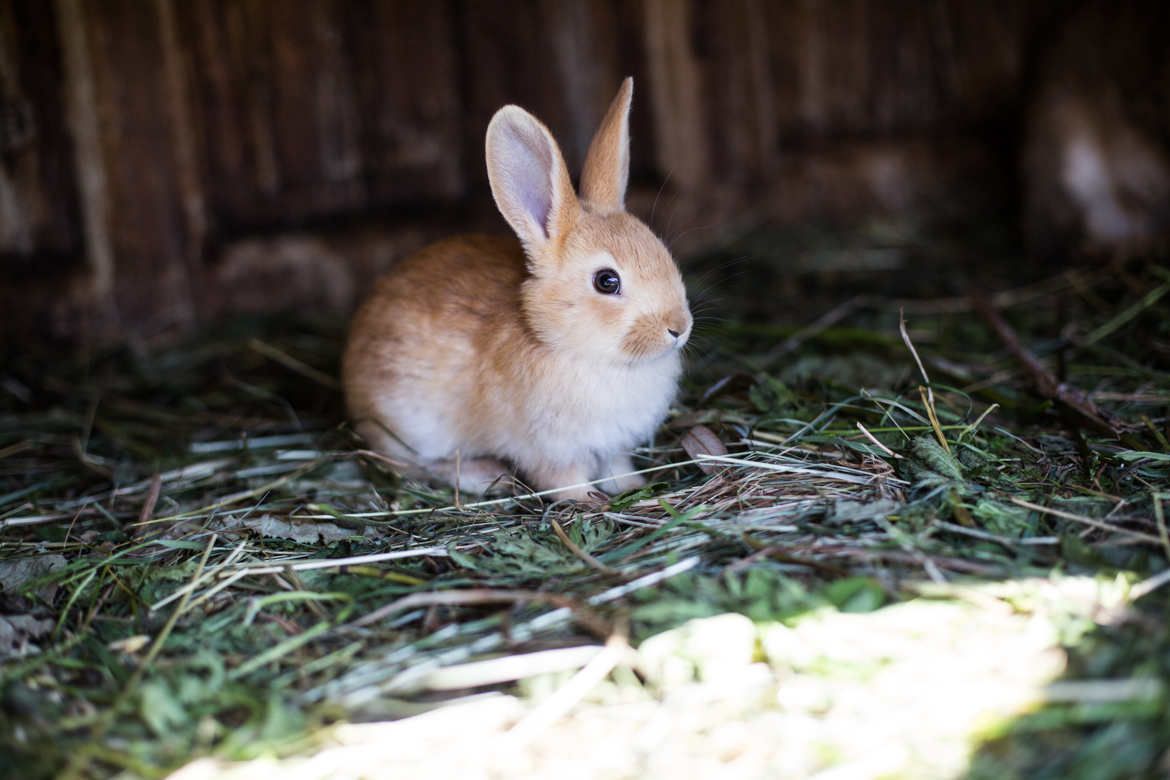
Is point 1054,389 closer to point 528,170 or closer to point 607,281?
point 607,281

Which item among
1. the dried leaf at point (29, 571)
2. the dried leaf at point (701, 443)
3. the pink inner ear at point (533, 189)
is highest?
the pink inner ear at point (533, 189)

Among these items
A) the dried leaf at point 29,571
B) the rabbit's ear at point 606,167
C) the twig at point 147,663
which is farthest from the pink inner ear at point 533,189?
the dried leaf at point 29,571

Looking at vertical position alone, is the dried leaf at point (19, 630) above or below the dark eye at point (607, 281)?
below

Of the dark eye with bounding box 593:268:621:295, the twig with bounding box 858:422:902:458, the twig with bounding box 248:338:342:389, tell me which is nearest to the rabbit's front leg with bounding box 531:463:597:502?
the dark eye with bounding box 593:268:621:295

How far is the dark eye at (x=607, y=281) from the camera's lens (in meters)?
2.75

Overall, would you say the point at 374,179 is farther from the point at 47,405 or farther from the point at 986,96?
the point at 986,96

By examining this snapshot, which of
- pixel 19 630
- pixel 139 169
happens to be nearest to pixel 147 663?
pixel 19 630

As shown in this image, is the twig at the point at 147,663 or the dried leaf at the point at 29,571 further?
the dried leaf at the point at 29,571

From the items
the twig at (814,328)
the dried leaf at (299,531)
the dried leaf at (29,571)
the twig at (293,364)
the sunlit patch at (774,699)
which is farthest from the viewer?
the twig at (293,364)

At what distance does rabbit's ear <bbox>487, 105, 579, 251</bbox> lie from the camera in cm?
273

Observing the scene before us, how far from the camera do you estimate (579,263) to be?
9.12 feet

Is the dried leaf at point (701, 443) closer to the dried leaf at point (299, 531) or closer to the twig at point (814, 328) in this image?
the twig at point (814, 328)

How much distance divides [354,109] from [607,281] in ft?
8.07

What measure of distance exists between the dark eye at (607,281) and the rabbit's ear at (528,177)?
20cm
